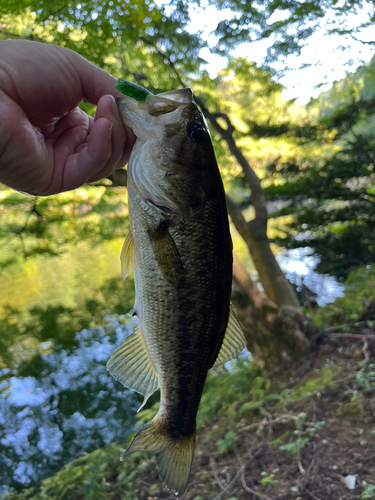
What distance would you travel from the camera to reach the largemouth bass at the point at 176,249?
1.39 metres

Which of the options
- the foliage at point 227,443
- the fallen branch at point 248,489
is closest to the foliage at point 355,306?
the foliage at point 227,443

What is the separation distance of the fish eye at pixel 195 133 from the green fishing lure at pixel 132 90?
25 cm

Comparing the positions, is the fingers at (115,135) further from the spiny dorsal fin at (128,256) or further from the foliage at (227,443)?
the foliage at (227,443)

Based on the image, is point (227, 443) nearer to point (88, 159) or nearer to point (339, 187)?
point (88, 159)

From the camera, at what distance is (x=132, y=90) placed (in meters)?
1.38

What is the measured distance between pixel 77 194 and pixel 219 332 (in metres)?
6.57

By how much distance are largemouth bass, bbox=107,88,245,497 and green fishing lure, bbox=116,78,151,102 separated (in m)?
0.03

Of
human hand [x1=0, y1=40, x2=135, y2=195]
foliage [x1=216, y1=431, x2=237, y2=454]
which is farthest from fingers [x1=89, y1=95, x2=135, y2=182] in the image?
foliage [x1=216, y1=431, x2=237, y2=454]

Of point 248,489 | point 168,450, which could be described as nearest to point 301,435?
point 248,489

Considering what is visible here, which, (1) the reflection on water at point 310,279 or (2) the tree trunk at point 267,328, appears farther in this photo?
(1) the reflection on water at point 310,279

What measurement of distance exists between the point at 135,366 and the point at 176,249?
2.18ft

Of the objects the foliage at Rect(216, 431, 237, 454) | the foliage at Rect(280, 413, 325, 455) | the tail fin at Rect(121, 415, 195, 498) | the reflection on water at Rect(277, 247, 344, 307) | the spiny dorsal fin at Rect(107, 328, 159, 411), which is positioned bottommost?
the foliage at Rect(216, 431, 237, 454)

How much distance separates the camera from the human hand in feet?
4.18

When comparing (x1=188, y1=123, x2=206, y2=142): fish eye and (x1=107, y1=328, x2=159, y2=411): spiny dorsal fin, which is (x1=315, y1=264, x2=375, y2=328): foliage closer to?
(x1=107, y1=328, x2=159, y2=411): spiny dorsal fin
